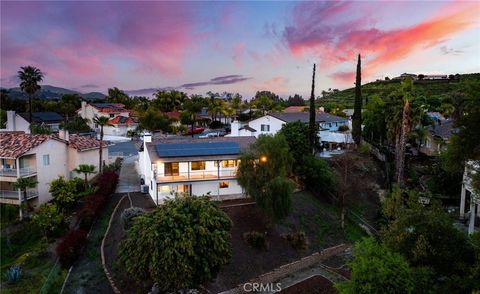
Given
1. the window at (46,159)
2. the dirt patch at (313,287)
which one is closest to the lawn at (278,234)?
the dirt patch at (313,287)

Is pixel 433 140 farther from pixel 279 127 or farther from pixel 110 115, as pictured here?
pixel 110 115

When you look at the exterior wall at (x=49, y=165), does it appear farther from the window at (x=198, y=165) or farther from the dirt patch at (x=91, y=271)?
the window at (x=198, y=165)

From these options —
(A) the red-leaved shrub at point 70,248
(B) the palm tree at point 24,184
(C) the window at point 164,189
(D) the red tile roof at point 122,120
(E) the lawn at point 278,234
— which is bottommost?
(E) the lawn at point 278,234

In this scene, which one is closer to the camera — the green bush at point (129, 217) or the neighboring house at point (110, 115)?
the green bush at point (129, 217)

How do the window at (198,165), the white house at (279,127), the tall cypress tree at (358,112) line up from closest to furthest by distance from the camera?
the window at (198,165) → the tall cypress tree at (358,112) → the white house at (279,127)

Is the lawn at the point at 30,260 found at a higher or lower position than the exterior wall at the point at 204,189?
lower

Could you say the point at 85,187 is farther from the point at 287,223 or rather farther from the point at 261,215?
the point at 287,223

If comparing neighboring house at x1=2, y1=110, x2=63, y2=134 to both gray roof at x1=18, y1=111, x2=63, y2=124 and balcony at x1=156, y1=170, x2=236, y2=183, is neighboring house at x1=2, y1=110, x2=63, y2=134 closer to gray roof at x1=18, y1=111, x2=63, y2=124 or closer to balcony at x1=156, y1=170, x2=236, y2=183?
gray roof at x1=18, y1=111, x2=63, y2=124

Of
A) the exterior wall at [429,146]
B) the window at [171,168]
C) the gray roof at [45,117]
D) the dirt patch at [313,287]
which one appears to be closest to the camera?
the dirt patch at [313,287]

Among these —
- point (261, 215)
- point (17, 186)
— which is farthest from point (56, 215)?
point (261, 215)
